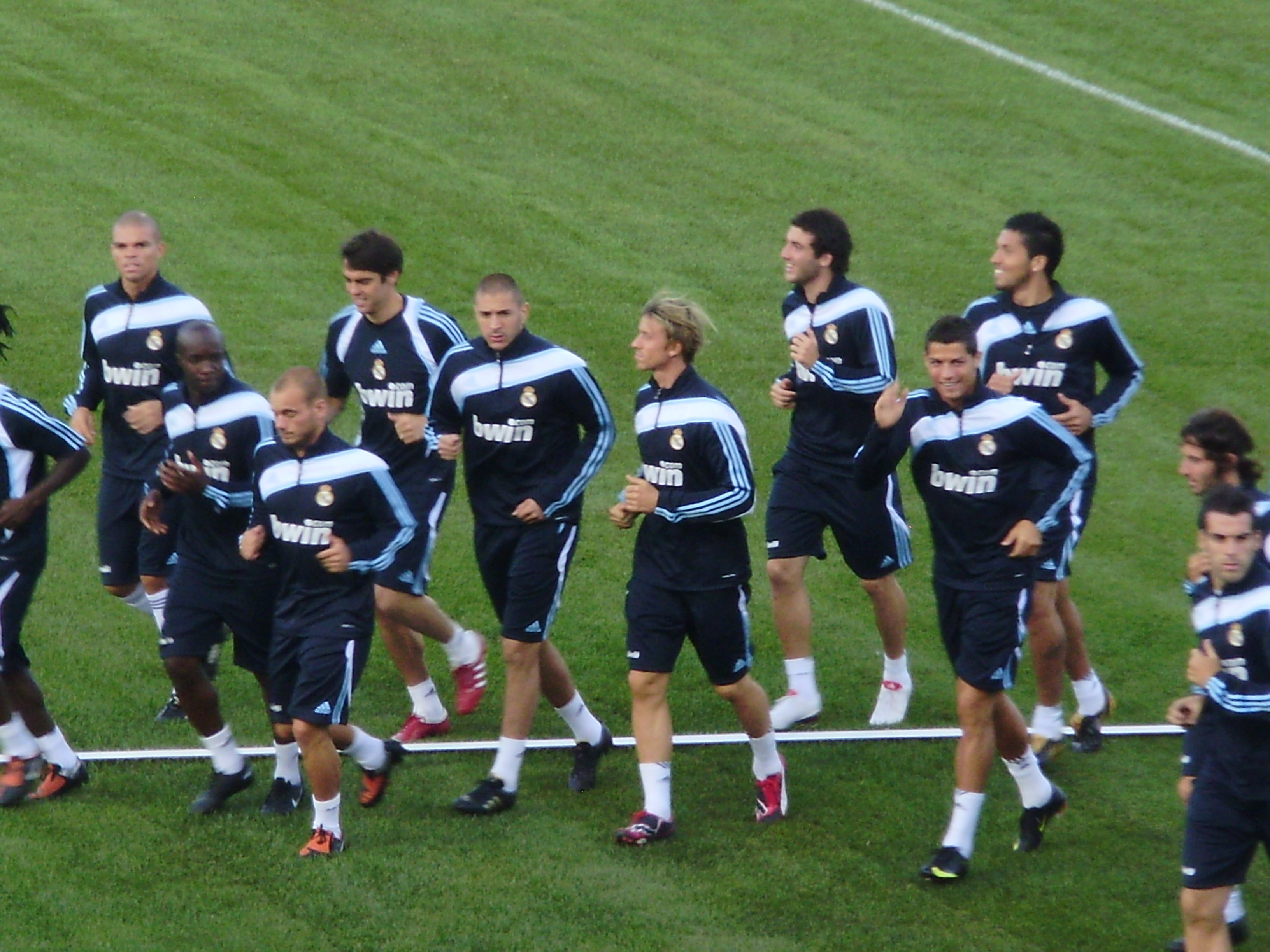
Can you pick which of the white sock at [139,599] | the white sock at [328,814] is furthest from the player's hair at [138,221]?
the white sock at [328,814]

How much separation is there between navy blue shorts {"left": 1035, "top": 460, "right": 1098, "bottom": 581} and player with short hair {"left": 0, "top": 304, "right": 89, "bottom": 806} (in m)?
4.00

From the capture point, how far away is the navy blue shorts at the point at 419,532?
812 cm

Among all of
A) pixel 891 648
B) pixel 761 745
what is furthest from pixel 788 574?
pixel 761 745

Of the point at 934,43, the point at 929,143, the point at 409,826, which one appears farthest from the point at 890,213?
the point at 409,826

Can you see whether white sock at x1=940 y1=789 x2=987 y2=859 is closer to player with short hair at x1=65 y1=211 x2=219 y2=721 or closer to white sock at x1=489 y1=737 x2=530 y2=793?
white sock at x1=489 y1=737 x2=530 y2=793

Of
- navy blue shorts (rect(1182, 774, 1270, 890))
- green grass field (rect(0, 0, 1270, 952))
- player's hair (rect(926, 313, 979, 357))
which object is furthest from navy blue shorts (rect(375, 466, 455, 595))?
navy blue shorts (rect(1182, 774, 1270, 890))

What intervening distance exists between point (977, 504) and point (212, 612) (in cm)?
305

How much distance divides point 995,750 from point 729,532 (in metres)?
1.51

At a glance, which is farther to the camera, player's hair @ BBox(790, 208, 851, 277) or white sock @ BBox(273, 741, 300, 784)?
player's hair @ BBox(790, 208, 851, 277)

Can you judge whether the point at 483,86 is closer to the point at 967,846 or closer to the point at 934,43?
the point at 934,43

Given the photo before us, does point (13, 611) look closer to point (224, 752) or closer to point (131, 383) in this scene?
point (224, 752)

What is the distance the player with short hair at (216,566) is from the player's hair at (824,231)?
251cm

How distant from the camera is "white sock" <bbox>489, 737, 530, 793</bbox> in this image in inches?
295

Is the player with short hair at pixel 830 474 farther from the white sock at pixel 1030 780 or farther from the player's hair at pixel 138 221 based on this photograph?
the player's hair at pixel 138 221
